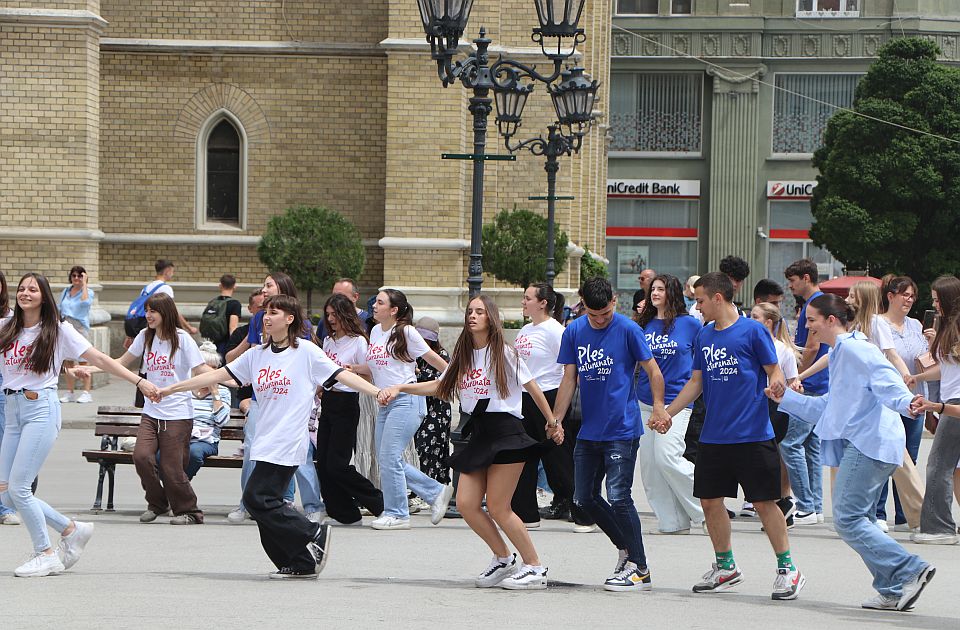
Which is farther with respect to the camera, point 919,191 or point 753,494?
point 919,191

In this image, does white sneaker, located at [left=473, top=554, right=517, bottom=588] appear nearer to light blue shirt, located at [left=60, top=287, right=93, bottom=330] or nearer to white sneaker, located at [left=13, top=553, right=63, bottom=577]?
white sneaker, located at [left=13, top=553, right=63, bottom=577]

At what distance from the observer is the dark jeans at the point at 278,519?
327 inches

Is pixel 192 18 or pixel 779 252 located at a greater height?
pixel 192 18

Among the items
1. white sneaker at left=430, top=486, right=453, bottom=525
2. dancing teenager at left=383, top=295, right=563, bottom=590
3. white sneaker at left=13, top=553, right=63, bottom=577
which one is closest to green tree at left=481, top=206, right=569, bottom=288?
white sneaker at left=430, top=486, right=453, bottom=525

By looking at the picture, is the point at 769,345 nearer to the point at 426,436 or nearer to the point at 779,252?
the point at 426,436

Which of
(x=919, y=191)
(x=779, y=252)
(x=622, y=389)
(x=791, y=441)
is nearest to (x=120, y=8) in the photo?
(x=791, y=441)

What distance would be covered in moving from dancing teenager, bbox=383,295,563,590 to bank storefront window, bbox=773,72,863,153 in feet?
155

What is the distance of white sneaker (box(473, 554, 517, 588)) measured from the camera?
27.4ft

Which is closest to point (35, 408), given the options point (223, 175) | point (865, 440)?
point (865, 440)

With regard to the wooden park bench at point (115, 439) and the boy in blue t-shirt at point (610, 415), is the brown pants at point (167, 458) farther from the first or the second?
the boy in blue t-shirt at point (610, 415)

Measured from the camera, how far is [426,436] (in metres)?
12.2

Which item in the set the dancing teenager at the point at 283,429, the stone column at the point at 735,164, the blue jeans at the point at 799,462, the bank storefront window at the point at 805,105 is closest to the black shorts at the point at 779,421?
the blue jeans at the point at 799,462

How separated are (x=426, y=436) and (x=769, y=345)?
15.0ft

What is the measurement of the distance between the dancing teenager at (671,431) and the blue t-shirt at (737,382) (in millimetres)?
2376
